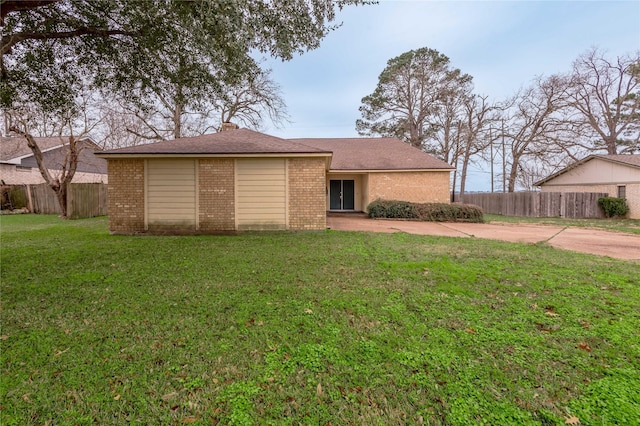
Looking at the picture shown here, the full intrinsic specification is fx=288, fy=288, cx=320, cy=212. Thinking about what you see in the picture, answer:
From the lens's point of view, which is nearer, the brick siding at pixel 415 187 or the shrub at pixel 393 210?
the shrub at pixel 393 210

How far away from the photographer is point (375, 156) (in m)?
17.5

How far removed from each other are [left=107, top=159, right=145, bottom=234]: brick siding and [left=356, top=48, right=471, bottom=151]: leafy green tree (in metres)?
22.2

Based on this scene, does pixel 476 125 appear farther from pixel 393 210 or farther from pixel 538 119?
pixel 393 210

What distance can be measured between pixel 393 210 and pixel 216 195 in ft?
26.2

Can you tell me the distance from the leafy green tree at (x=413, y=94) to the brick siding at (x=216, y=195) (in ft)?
68.5

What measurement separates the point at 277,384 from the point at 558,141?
2812 centimetres

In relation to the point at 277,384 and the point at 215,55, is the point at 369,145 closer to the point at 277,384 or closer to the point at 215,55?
the point at 215,55

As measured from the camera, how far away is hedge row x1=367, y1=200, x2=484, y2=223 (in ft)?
40.3

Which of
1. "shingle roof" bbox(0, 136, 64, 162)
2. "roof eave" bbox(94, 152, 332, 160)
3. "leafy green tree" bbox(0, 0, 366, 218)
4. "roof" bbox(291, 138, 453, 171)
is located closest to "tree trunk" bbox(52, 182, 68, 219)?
"roof eave" bbox(94, 152, 332, 160)

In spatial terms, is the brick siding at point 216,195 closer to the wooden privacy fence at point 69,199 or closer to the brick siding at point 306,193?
the brick siding at point 306,193

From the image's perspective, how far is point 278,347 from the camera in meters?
2.58

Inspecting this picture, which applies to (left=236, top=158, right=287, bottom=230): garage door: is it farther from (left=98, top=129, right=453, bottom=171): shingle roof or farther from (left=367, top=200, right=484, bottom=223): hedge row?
(left=367, top=200, right=484, bottom=223): hedge row

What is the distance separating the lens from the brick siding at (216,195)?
28.8 feet

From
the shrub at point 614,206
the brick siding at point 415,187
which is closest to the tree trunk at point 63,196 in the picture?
the brick siding at point 415,187
